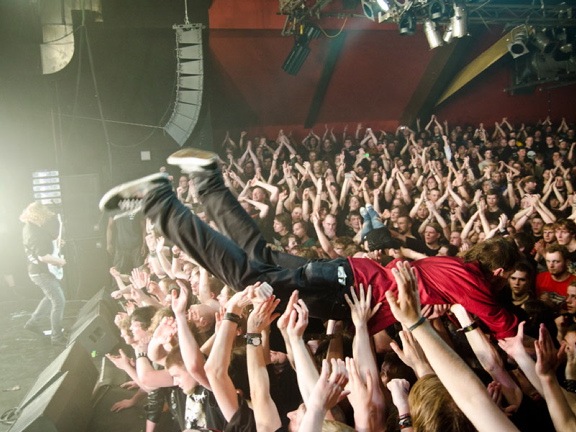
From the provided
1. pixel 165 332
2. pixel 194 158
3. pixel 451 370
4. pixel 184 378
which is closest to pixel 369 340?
pixel 451 370

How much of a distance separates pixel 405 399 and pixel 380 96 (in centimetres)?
890

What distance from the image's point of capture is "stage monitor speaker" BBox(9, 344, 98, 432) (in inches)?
111

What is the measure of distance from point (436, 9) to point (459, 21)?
38 cm

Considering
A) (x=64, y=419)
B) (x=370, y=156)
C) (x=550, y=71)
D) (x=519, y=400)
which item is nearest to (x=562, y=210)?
(x=550, y=71)

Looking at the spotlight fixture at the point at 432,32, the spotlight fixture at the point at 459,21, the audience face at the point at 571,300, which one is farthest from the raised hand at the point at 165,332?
the spotlight fixture at the point at 459,21

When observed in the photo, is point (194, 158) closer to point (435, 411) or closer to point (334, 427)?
point (334, 427)

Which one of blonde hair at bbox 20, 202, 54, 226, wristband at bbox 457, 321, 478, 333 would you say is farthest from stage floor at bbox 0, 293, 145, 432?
wristband at bbox 457, 321, 478, 333

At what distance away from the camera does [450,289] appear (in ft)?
7.06

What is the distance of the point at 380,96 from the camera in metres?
9.92

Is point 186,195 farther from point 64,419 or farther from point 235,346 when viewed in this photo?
point 235,346

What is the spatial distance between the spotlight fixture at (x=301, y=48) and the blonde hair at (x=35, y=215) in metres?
4.38

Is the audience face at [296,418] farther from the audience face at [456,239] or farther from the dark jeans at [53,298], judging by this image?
the dark jeans at [53,298]

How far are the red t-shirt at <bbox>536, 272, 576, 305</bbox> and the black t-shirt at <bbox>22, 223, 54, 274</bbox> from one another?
16.4 feet

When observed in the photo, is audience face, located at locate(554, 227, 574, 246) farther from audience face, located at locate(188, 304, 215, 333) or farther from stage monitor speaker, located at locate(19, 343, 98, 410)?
stage monitor speaker, located at locate(19, 343, 98, 410)
